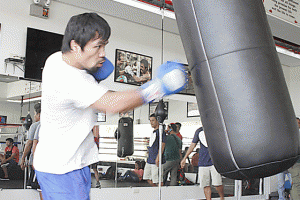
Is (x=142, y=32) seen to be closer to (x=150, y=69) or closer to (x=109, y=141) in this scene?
(x=150, y=69)

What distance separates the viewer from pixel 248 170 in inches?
79.3

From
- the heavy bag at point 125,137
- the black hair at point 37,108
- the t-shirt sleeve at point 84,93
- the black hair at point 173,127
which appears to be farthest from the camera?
the black hair at point 173,127

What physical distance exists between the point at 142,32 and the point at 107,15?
2.46 feet

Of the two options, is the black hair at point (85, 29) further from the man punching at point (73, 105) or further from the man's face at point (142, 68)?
the man's face at point (142, 68)

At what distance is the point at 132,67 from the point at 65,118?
4.44 m

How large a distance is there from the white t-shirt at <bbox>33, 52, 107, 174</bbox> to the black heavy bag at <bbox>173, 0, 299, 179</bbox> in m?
0.80

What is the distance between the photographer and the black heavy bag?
1.94 metres

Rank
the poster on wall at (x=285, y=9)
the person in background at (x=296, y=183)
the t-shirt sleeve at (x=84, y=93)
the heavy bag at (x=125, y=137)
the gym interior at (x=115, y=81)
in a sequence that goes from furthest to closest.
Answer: the heavy bag at (x=125, y=137) < the person in background at (x=296, y=183) < the poster on wall at (x=285, y=9) < the gym interior at (x=115, y=81) < the t-shirt sleeve at (x=84, y=93)

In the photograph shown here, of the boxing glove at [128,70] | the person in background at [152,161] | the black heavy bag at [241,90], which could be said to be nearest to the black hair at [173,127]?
the person in background at [152,161]

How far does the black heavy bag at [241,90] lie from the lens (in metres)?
1.94

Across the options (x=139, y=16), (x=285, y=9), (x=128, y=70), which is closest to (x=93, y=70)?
(x=128, y=70)

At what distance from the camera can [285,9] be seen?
5.23 m

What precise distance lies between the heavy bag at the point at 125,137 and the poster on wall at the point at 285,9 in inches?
112

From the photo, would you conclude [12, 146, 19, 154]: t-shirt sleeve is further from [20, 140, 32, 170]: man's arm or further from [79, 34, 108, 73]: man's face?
[79, 34, 108, 73]: man's face
